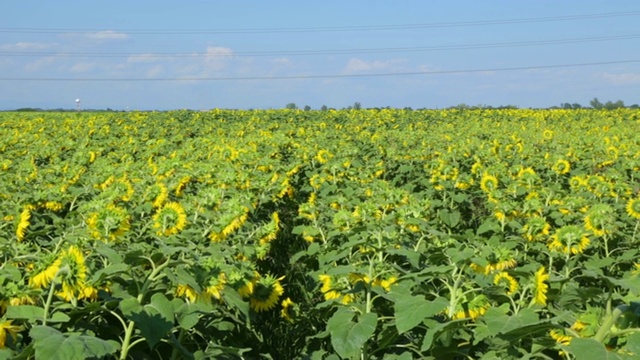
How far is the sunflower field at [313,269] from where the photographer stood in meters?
2.01

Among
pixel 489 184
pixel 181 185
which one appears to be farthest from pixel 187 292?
pixel 489 184

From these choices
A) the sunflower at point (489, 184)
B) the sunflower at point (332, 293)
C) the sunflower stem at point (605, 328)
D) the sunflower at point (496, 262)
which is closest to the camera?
the sunflower stem at point (605, 328)

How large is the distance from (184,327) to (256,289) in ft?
2.85

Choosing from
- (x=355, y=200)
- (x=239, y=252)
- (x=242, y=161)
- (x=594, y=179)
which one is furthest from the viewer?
(x=242, y=161)

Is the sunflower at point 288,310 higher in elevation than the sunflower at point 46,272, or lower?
lower

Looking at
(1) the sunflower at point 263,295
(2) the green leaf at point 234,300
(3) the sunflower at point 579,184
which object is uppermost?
(3) the sunflower at point 579,184

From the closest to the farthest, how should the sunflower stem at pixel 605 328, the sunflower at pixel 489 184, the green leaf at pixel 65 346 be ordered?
the green leaf at pixel 65 346 → the sunflower stem at pixel 605 328 → the sunflower at pixel 489 184

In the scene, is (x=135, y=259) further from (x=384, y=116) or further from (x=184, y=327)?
(x=384, y=116)

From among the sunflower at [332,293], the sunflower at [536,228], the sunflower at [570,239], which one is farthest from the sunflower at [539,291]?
the sunflower at [536,228]

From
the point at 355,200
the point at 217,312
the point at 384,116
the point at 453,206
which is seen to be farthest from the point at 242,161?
the point at 384,116

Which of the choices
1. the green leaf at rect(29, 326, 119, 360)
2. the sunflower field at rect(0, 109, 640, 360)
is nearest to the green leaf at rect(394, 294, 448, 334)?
the sunflower field at rect(0, 109, 640, 360)

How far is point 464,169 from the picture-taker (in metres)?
8.59

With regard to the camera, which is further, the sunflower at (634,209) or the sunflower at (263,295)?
the sunflower at (634,209)

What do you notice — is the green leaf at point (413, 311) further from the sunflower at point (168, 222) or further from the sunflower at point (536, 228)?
the sunflower at point (536, 228)
